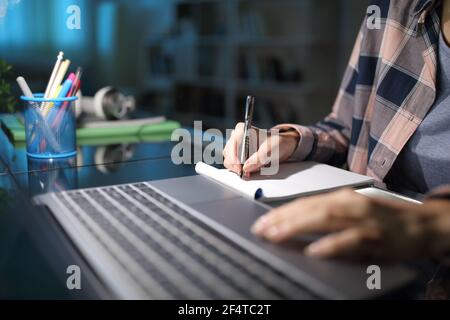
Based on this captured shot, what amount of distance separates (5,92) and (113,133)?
275 millimetres

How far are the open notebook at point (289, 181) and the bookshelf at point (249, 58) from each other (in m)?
2.46

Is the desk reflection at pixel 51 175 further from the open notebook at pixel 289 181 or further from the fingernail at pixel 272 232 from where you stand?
the fingernail at pixel 272 232

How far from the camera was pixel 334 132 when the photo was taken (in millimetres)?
1102

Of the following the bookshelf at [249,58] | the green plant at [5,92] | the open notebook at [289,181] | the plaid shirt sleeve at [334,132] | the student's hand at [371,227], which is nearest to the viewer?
the student's hand at [371,227]

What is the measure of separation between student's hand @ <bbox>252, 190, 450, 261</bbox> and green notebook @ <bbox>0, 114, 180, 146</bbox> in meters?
0.82

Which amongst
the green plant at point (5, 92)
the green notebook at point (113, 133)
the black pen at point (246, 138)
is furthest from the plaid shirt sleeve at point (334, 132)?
the green plant at point (5, 92)

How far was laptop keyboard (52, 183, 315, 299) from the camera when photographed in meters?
0.42

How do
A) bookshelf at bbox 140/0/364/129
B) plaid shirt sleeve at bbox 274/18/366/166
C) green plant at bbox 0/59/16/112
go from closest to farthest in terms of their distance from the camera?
plaid shirt sleeve at bbox 274/18/366/166, green plant at bbox 0/59/16/112, bookshelf at bbox 140/0/364/129

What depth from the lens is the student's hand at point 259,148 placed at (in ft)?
2.60

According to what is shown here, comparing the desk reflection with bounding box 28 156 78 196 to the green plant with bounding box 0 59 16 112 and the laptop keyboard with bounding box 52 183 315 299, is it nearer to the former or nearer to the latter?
the laptop keyboard with bounding box 52 183 315 299

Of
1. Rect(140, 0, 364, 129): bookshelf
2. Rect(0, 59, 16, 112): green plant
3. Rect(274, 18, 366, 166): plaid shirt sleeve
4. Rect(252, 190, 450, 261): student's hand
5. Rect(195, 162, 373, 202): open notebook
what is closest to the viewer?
Rect(252, 190, 450, 261): student's hand

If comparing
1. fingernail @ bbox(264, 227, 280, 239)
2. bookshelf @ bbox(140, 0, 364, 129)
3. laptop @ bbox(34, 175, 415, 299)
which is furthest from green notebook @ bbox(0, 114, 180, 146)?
bookshelf @ bbox(140, 0, 364, 129)

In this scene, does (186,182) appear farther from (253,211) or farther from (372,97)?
(372,97)
